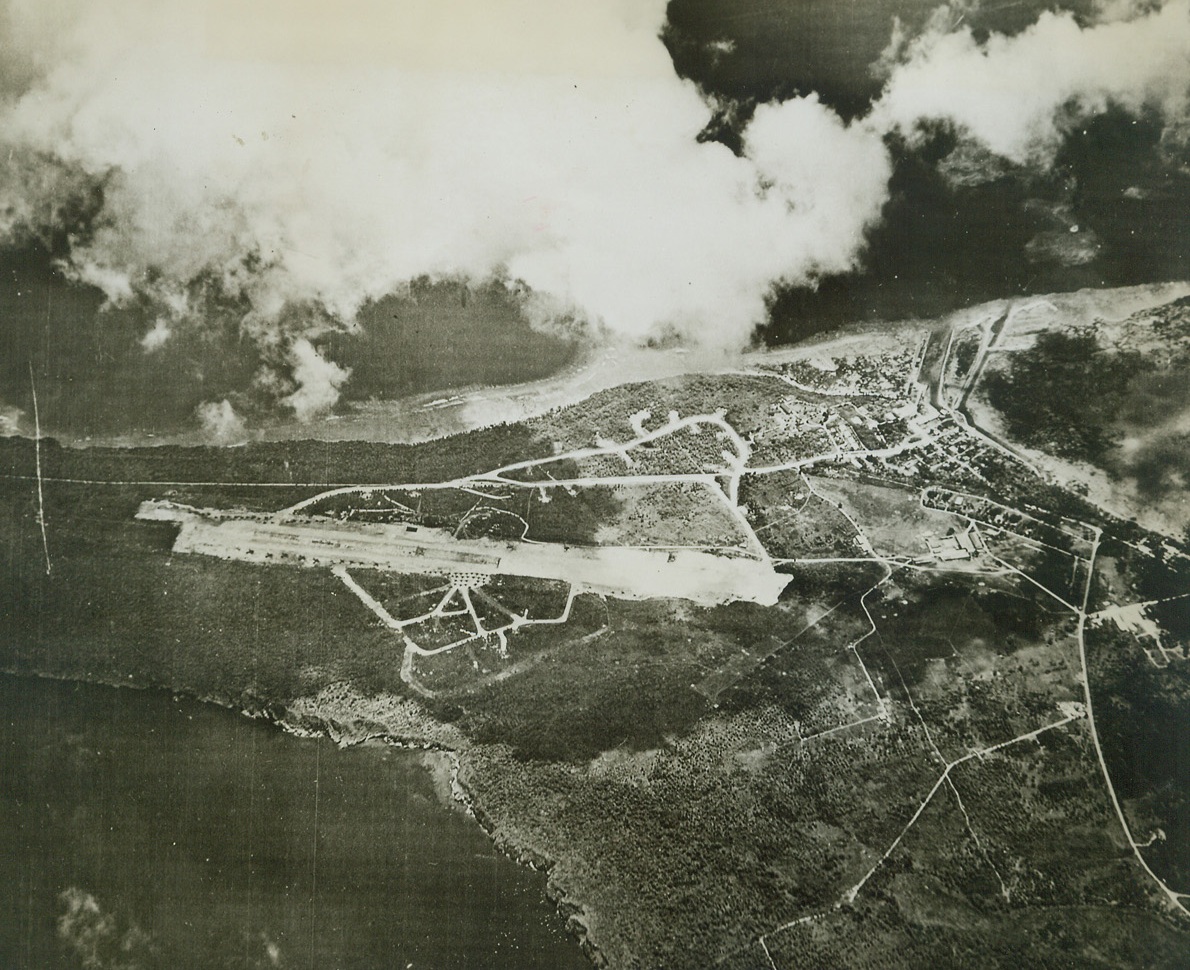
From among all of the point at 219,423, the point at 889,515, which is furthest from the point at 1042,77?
the point at 219,423

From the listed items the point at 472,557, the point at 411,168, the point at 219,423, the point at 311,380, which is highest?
the point at 411,168

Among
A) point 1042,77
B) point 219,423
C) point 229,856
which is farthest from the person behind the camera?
point 219,423

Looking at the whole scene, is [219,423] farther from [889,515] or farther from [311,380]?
[889,515]

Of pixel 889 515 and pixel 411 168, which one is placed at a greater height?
pixel 411 168

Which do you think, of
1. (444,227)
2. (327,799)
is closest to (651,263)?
(444,227)

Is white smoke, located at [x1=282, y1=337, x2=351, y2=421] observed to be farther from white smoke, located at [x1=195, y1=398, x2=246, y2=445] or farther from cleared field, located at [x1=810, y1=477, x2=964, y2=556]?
cleared field, located at [x1=810, y1=477, x2=964, y2=556]

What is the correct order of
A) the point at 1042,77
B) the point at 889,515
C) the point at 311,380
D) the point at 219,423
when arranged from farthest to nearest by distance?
the point at 311,380 < the point at 219,423 < the point at 889,515 < the point at 1042,77

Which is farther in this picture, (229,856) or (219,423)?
(219,423)
